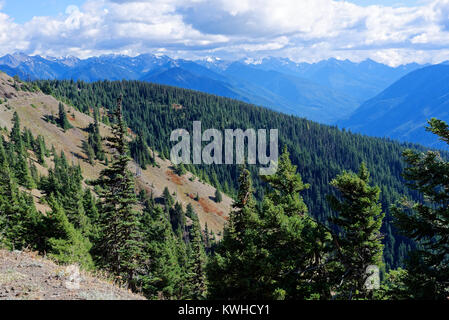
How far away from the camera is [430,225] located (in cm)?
1170

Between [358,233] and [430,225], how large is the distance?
3.08 metres

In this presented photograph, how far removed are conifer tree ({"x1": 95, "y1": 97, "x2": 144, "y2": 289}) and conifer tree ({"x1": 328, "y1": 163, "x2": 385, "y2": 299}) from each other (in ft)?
56.5

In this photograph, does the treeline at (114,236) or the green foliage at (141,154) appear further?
the green foliage at (141,154)

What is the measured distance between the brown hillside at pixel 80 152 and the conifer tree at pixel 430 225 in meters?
111

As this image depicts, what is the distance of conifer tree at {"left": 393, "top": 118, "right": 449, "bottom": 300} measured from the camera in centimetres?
1084

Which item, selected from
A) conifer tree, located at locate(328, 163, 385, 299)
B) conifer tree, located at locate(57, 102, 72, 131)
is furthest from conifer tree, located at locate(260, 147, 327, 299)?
conifer tree, located at locate(57, 102, 72, 131)

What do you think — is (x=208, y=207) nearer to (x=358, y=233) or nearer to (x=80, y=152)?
(x=80, y=152)

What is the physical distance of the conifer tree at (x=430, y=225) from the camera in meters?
10.8

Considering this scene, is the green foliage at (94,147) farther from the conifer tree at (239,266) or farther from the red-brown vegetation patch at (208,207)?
the conifer tree at (239,266)

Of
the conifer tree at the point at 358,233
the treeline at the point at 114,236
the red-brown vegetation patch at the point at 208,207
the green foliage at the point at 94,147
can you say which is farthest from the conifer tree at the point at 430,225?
the green foliage at the point at 94,147

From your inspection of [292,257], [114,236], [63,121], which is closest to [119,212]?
[114,236]

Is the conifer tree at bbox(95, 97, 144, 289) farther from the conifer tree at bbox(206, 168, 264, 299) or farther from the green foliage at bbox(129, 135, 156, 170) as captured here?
the green foliage at bbox(129, 135, 156, 170)
